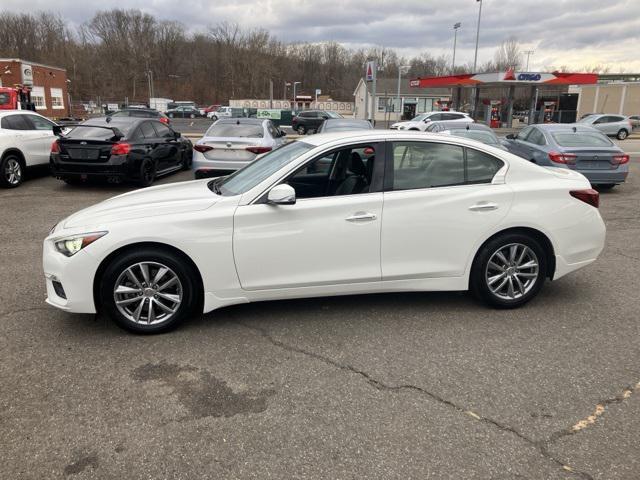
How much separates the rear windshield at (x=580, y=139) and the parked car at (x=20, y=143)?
1152 cm

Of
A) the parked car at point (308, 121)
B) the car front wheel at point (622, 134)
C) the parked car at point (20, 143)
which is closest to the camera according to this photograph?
the parked car at point (20, 143)

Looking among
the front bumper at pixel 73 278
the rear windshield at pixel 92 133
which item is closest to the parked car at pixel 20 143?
the rear windshield at pixel 92 133

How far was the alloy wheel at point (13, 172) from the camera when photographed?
1068 centimetres

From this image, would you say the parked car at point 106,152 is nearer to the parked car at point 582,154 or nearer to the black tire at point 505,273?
the black tire at point 505,273

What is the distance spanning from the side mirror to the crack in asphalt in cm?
108

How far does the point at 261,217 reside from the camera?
396 centimetres

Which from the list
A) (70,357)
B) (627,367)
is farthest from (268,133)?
(627,367)

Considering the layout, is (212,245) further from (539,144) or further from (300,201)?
(539,144)

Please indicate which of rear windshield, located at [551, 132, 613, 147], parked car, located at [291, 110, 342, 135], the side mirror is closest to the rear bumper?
the side mirror

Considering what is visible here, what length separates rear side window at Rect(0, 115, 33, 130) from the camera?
34.5 ft

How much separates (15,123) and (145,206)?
28.6ft

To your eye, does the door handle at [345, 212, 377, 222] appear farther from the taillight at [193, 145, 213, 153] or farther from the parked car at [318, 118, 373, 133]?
the parked car at [318, 118, 373, 133]

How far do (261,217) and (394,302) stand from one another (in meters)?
1.60

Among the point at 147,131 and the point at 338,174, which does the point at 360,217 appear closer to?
the point at 338,174
